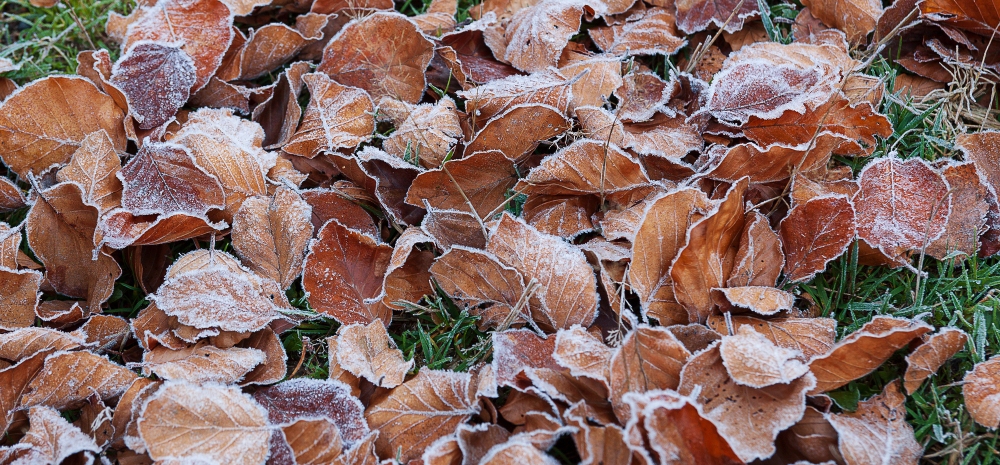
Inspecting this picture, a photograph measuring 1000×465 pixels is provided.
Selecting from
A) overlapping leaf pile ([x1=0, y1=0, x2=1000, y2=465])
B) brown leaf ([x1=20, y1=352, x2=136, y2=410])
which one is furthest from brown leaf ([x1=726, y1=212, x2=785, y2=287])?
brown leaf ([x1=20, y1=352, x2=136, y2=410])

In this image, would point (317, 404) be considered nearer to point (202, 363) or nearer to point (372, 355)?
point (372, 355)

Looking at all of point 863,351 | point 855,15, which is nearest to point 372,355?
point 863,351

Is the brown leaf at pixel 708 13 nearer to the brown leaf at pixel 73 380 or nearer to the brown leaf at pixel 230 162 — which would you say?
the brown leaf at pixel 230 162

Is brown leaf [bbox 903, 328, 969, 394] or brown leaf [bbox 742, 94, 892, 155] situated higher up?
brown leaf [bbox 742, 94, 892, 155]

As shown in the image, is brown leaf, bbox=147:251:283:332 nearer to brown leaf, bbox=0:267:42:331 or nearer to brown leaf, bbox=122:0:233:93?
brown leaf, bbox=0:267:42:331

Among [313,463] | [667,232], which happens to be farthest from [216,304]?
[667,232]
